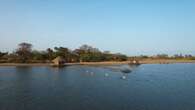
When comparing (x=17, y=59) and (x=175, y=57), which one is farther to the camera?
(x=175, y=57)

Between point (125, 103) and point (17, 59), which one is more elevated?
point (17, 59)

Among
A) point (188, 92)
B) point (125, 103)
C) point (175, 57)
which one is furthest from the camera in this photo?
point (175, 57)

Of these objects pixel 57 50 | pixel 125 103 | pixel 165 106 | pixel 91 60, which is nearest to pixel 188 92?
pixel 165 106

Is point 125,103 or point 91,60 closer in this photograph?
point 125,103

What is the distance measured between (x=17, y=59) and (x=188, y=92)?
282 ft

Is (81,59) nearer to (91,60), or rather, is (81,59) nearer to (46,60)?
(91,60)

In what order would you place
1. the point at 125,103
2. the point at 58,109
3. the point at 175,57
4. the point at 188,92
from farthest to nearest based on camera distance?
1. the point at 175,57
2. the point at 188,92
3. the point at 125,103
4. the point at 58,109

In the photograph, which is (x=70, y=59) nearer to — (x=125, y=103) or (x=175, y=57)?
(x=175, y=57)

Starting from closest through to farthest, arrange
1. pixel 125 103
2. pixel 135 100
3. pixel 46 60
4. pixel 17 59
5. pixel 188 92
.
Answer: pixel 125 103
pixel 135 100
pixel 188 92
pixel 17 59
pixel 46 60

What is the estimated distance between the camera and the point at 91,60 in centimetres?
11012

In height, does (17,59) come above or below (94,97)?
above

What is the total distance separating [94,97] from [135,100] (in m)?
4.51

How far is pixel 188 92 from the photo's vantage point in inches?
1137

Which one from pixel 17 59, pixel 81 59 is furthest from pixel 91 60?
pixel 17 59
